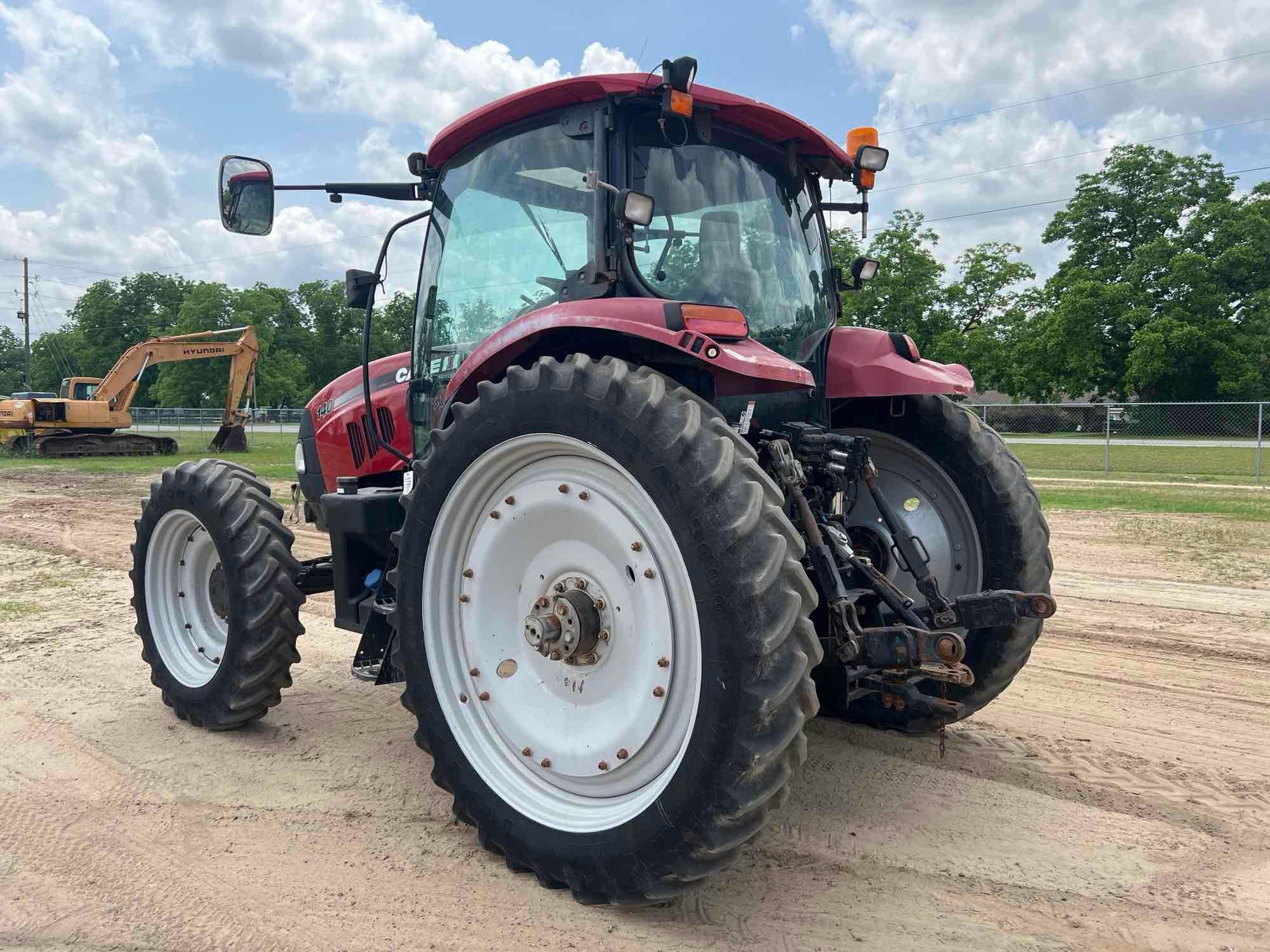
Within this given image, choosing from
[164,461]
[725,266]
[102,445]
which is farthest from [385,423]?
[102,445]

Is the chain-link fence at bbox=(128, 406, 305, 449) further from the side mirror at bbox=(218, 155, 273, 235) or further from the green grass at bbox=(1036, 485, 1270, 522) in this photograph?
the side mirror at bbox=(218, 155, 273, 235)

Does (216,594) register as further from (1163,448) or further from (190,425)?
(190,425)

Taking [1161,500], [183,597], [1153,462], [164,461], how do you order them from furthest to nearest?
[164,461] < [1153,462] < [1161,500] < [183,597]

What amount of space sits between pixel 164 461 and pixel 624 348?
2534 cm

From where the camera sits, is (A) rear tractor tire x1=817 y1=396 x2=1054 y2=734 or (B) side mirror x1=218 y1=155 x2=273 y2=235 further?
(B) side mirror x1=218 y1=155 x2=273 y2=235

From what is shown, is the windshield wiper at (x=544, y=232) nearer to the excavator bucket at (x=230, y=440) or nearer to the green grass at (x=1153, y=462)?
the green grass at (x=1153, y=462)

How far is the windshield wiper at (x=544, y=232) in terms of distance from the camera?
3.52 meters

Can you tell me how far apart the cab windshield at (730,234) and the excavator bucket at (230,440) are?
1061 inches

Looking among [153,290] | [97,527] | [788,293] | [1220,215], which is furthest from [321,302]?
[788,293]

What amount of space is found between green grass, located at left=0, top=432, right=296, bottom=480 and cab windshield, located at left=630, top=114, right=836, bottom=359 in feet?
54.3

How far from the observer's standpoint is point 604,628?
9.70 ft

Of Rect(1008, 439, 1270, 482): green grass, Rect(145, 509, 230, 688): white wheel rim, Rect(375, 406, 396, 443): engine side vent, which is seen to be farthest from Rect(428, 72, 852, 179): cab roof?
Rect(1008, 439, 1270, 482): green grass

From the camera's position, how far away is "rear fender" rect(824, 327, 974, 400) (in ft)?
12.0

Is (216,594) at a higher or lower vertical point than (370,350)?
lower
